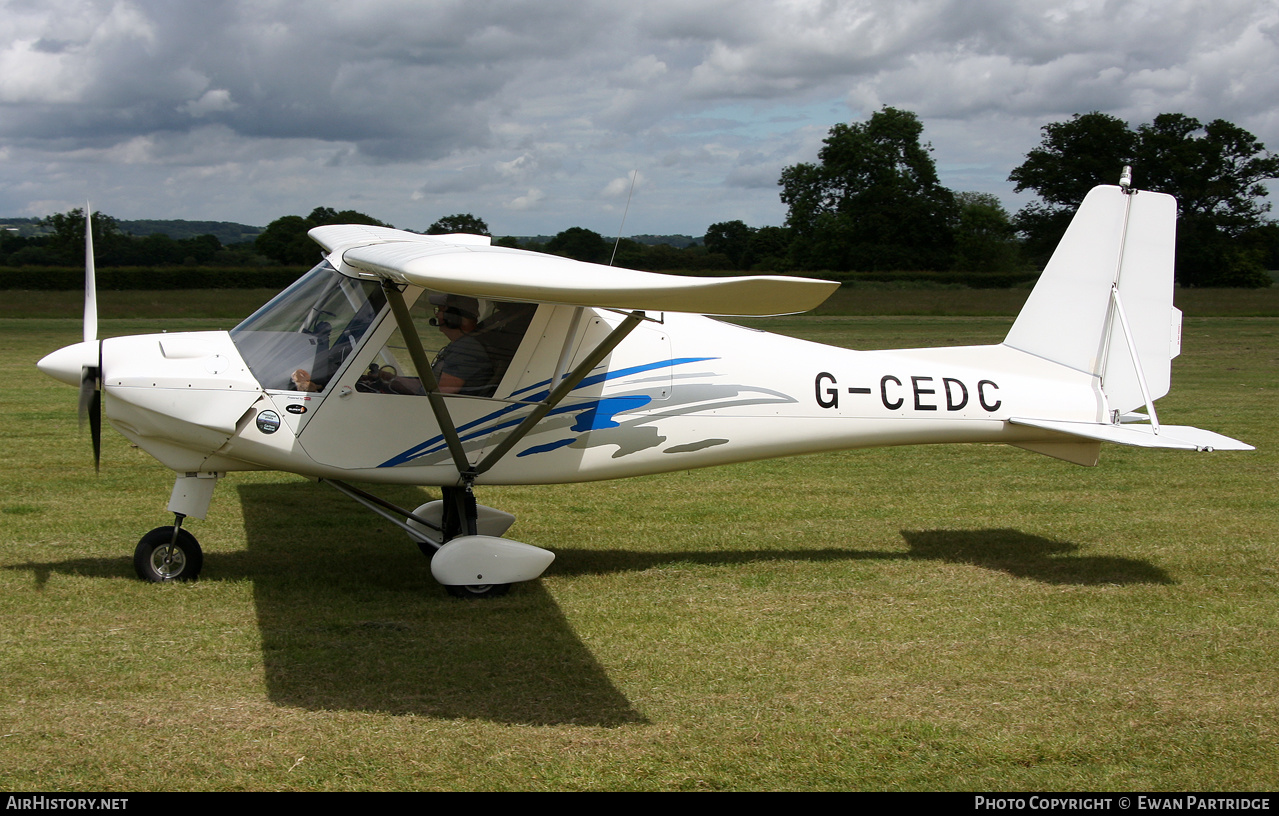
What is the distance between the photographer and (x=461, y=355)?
6371mm

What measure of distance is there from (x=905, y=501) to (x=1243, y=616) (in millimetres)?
3659

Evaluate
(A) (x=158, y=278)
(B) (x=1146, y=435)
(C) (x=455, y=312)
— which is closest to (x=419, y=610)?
(C) (x=455, y=312)

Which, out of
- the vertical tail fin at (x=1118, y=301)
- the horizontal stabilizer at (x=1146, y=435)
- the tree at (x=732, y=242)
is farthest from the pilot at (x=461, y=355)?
the tree at (x=732, y=242)

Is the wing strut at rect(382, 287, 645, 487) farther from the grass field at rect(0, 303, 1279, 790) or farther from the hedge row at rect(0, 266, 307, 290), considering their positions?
the hedge row at rect(0, 266, 307, 290)

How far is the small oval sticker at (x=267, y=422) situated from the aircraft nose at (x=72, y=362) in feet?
3.20

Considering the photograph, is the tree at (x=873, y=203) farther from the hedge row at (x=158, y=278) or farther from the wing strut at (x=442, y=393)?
the wing strut at (x=442, y=393)

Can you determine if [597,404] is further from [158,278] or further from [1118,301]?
[158,278]

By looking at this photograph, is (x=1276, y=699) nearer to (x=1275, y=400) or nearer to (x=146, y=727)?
(x=146, y=727)

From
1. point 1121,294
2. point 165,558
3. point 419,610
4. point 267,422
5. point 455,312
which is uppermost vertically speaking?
point 1121,294

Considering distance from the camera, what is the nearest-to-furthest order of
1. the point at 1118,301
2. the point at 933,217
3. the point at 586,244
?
the point at 1118,301 → the point at 586,244 → the point at 933,217

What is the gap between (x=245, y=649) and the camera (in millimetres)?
5355

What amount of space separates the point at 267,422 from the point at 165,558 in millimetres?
1253

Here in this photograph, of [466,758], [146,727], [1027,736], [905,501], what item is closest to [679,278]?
[466,758]

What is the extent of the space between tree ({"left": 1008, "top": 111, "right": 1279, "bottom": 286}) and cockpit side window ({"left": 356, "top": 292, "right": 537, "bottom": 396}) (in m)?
64.5
